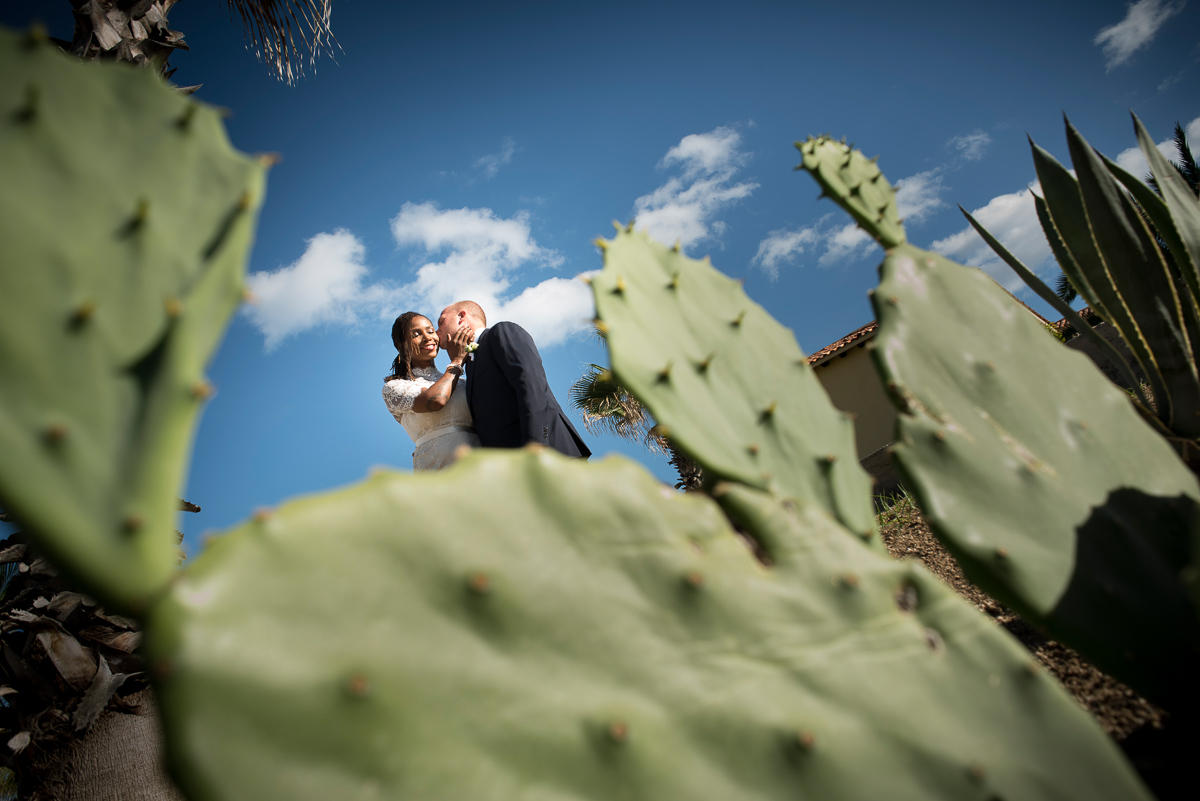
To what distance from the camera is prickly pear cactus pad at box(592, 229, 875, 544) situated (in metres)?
0.80

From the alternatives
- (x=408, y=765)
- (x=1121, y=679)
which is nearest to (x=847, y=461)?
(x=1121, y=679)

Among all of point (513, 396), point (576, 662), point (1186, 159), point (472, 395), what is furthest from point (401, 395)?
point (1186, 159)

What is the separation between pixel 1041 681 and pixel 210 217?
92 cm

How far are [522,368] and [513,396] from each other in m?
0.16

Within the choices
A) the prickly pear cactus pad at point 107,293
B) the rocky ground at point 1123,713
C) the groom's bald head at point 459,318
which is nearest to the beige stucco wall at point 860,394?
the groom's bald head at point 459,318

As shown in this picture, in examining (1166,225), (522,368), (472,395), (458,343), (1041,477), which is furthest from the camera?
(458,343)

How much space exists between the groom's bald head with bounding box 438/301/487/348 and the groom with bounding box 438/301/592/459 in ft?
1.35

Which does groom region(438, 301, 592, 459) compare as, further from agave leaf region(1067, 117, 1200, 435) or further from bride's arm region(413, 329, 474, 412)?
agave leaf region(1067, 117, 1200, 435)

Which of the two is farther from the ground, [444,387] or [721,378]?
[444,387]

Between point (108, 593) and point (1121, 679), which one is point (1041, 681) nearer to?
point (1121, 679)

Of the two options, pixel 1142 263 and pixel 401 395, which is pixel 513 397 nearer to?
pixel 401 395

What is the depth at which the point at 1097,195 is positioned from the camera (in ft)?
4.30

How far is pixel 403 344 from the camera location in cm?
318

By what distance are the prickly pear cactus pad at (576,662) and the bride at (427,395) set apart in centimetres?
210
